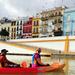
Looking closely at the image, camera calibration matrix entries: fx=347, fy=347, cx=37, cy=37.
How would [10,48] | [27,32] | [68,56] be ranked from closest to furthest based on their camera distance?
[68,56]
[10,48]
[27,32]

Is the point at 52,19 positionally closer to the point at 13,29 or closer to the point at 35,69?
the point at 13,29

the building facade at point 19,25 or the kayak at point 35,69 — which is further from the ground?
the building facade at point 19,25

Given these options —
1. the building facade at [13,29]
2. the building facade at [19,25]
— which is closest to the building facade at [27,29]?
the building facade at [19,25]

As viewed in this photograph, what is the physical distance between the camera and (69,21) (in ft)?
249

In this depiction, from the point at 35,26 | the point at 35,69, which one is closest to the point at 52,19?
the point at 35,26

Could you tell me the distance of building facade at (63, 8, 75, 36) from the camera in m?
72.9

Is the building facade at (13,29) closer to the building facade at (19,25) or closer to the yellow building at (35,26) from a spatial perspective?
the building facade at (19,25)

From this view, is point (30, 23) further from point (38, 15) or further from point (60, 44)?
point (60, 44)

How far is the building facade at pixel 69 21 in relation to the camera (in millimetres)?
72938

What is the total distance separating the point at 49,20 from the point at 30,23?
8.14 m

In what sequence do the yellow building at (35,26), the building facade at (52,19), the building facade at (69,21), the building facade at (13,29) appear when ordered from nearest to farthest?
the building facade at (69,21)
the building facade at (52,19)
the yellow building at (35,26)
the building facade at (13,29)

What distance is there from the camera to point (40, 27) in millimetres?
88375

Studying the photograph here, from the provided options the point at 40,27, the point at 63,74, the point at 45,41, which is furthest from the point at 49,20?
the point at 63,74

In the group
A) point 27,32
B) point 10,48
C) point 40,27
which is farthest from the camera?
point 27,32
